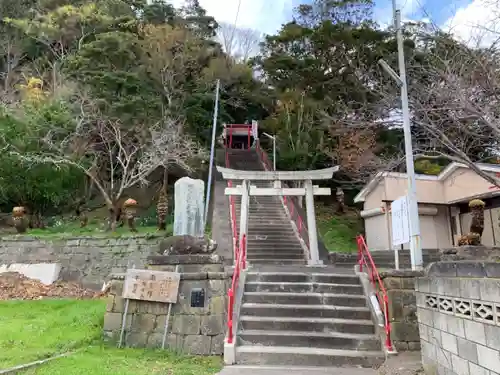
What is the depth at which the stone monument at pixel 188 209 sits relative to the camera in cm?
873

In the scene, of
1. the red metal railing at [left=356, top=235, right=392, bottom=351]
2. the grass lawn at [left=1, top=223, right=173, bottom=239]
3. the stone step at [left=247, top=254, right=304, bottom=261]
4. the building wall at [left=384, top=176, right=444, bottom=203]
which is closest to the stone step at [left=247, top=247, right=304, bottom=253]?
the stone step at [left=247, top=254, right=304, bottom=261]

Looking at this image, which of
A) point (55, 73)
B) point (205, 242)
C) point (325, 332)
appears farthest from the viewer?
point (55, 73)

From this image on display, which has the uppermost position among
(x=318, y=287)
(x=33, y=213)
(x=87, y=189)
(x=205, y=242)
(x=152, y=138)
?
(x=152, y=138)

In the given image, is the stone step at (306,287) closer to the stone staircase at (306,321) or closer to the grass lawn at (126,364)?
the stone staircase at (306,321)

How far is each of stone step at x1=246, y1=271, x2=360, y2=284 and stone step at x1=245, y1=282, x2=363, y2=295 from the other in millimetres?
214

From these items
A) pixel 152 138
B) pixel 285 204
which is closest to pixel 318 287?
pixel 285 204

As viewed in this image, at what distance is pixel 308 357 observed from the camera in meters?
6.34

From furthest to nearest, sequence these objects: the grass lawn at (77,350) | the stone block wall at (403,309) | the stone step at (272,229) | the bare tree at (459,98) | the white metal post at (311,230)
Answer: the stone step at (272,229), the white metal post at (311,230), the bare tree at (459,98), the stone block wall at (403,309), the grass lawn at (77,350)

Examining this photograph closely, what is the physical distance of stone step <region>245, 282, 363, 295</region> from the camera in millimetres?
8047

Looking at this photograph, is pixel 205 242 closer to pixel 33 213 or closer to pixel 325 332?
pixel 325 332

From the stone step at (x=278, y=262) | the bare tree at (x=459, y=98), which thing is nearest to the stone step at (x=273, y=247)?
the stone step at (x=278, y=262)

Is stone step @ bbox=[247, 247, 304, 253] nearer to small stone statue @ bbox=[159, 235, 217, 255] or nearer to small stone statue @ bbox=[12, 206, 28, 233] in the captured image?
small stone statue @ bbox=[159, 235, 217, 255]

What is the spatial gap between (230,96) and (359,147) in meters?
10.8

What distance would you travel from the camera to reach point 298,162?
68.9 ft
